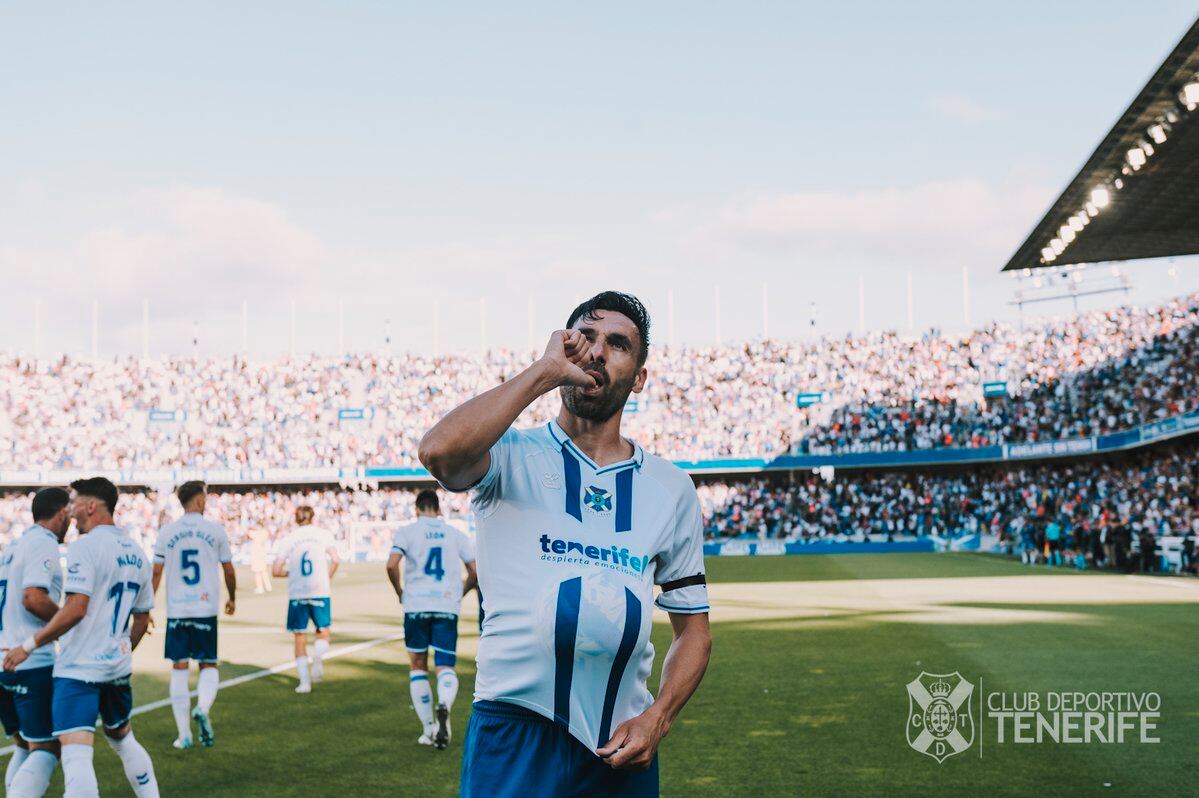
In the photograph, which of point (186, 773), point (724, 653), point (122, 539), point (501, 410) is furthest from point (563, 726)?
point (724, 653)

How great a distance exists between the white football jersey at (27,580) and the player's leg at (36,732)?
0.10m

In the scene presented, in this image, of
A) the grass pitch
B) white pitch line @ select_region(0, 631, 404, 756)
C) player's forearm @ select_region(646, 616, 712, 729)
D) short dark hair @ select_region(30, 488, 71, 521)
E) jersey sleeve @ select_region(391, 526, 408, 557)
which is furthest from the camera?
white pitch line @ select_region(0, 631, 404, 756)

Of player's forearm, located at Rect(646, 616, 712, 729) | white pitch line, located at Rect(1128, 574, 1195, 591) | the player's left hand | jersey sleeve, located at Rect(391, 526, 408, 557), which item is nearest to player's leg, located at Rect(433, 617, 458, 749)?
jersey sleeve, located at Rect(391, 526, 408, 557)

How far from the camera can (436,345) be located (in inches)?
2830

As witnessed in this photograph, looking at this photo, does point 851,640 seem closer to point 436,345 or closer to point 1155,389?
point 1155,389

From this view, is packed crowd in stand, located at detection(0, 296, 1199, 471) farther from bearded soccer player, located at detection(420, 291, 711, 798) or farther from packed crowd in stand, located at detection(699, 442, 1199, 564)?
bearded soccer player, located at detection(420, 291, 711, 798)

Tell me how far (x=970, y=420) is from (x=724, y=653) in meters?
38.6

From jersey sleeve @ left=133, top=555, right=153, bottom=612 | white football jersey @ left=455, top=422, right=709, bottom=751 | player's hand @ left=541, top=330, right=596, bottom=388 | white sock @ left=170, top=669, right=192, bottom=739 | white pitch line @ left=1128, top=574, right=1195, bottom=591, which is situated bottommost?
white pitch line @ left=1128, top=574, right=1195, bottom=591

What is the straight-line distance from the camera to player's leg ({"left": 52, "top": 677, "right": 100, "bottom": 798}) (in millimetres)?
6043

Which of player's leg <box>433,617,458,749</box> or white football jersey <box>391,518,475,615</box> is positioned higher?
white football jersey <box>391,518,475,615</box>

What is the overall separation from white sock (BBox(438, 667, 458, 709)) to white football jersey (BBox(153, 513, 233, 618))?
237 centimetres

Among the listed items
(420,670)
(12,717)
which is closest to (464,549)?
(420,670)

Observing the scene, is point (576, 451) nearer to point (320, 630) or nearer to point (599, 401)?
point (599, 401)

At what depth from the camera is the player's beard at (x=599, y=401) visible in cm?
313
